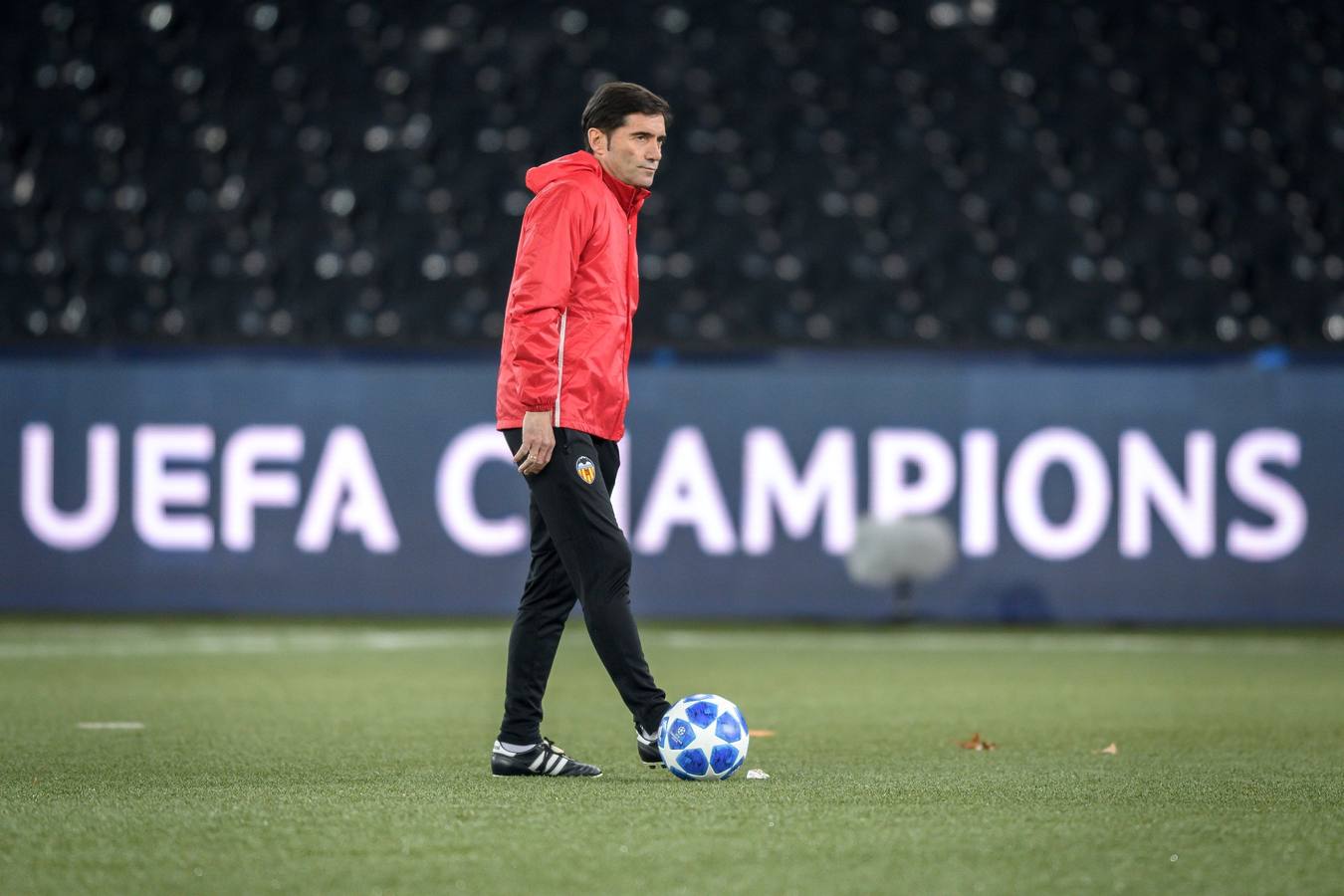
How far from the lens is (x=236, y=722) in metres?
5.98

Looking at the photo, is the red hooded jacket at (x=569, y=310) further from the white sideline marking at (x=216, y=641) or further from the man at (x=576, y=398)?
the white sideline marking at (x=216, y=641)

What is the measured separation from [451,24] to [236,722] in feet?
28.1

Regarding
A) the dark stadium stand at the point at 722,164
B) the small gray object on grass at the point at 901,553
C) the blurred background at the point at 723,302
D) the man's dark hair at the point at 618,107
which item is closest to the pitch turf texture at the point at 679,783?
the man's dark hair at the point at 618,107

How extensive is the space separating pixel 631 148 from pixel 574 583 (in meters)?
0.98

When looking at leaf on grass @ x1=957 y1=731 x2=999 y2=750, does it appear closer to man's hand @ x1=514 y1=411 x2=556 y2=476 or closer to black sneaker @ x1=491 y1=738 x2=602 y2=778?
black sneaker @ x1=491 y1=738 x2=602 y2=778

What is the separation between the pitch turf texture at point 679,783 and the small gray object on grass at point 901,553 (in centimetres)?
217

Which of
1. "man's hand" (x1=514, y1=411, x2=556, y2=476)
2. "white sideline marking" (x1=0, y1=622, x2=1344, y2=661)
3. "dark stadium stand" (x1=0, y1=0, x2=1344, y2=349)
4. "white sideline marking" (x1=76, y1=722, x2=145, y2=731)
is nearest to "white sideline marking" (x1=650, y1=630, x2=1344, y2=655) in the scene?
"white sideline marking" (x1=0, y1=622, x2=1344, y2=661)

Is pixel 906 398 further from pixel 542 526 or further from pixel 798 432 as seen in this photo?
pixel 542 526

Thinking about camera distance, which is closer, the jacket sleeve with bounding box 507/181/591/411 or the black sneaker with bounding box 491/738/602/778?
the jacket sleeve with bounding box 507/181/591/411

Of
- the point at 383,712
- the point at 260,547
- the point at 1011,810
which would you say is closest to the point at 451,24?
the point at 260,547

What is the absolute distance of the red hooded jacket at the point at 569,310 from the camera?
14.1 feet

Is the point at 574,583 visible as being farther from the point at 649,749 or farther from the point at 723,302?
the point at 723,302

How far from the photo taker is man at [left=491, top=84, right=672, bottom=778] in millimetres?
4320

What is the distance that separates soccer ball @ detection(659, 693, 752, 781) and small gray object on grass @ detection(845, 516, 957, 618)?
6544 millimetres
